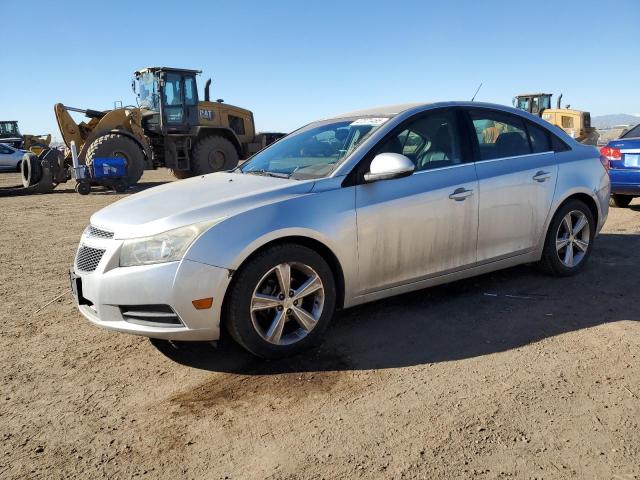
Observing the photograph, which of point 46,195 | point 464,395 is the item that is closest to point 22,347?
point 464,395

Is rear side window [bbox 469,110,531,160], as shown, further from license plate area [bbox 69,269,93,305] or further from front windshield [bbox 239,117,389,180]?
license plate area [bbox 69,269,93,305]

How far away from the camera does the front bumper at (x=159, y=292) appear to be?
9.77 ft

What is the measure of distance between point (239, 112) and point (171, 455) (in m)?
17.4

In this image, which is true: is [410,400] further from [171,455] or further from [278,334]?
[171,455]

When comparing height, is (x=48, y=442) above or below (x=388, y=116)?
below

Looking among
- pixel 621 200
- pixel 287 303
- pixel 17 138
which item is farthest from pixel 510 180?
pixel 17 138

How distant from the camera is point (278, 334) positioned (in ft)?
10.8

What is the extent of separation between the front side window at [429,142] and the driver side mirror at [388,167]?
243mm

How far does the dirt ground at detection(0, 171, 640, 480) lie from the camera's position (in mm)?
2342

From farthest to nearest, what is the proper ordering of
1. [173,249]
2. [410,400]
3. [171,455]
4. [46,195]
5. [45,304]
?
1. [46,195]
2. [45,304]
3. [173,249]
4. [410,400]
5. [171,455]

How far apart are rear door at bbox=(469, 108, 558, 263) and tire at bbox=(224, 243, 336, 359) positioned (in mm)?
1509

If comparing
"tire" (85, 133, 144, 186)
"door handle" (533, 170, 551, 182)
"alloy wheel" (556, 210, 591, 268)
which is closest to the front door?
"door handle" (533, 170, 551, 182)

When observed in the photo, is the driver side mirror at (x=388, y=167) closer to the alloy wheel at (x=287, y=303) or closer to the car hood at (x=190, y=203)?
the car hood at (x=190, y=203)

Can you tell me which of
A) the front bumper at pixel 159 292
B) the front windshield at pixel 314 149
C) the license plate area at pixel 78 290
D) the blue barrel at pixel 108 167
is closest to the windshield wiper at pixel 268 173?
the front windshield at pixel 314 149
